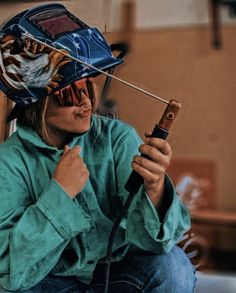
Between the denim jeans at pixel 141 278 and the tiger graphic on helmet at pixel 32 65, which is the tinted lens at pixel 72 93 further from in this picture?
the denim jeans at pixel 141 278

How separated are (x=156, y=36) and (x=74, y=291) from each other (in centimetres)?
26

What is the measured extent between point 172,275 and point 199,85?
195mm

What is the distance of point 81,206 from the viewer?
45 cm

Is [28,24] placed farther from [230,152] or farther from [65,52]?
[230,152]

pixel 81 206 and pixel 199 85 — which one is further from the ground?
pixel 199 85

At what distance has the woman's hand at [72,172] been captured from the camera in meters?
0.42

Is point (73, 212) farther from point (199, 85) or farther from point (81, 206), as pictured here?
point (199, 85)

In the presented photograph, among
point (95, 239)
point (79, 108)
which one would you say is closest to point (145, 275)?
point (95, 239)

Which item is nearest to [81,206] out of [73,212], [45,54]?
[73,212]

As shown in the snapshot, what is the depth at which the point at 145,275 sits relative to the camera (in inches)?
17.5

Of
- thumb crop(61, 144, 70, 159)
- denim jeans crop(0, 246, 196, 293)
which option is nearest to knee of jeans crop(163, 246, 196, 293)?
denim jeans crop(0, 246, 196, 293)

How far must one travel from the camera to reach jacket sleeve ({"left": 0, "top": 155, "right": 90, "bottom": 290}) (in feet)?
1.34

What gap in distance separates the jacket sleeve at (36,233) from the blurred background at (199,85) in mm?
92

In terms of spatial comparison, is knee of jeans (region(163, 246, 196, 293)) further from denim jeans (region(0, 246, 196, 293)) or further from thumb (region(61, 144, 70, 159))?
thumb (region(61, 144, 70, 159))
